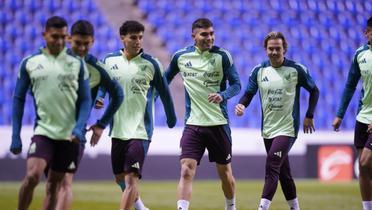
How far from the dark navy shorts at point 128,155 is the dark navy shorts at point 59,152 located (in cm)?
126

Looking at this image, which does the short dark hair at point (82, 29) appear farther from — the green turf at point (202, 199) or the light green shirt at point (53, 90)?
the green turf at point (202, 199)

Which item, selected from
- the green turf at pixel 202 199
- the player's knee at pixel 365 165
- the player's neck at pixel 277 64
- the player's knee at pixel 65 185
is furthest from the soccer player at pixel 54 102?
the green turf at pixel 202 199

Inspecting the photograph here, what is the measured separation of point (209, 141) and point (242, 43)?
1748 centimetres

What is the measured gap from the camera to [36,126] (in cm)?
696

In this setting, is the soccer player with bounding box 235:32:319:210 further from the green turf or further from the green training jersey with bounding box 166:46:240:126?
the green turf

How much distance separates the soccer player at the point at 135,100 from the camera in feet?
27.8

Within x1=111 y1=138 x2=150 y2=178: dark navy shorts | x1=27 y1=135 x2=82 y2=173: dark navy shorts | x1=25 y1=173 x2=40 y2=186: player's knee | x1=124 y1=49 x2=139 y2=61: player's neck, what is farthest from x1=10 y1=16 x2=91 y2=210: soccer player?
x1=124 y1=49 x2=139 y2=61: player's neck

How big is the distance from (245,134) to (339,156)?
111 inches

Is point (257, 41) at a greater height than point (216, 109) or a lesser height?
greater

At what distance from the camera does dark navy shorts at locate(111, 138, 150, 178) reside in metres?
8.33

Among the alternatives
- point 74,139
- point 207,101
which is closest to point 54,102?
point 74,139

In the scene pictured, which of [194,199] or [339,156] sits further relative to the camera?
[339,156]

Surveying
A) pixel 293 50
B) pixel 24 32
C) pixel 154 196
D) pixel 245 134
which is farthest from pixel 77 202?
pixel 293 50

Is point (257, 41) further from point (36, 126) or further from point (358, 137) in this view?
point (36, 126)
